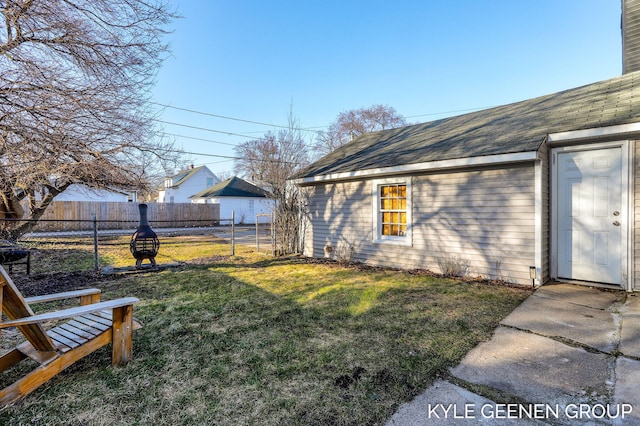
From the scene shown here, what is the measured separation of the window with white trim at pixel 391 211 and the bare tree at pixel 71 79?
5200mm

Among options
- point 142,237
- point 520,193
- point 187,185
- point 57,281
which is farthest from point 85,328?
A: point 187,185

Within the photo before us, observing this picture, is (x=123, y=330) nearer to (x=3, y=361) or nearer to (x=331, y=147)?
(x=3, y=361)

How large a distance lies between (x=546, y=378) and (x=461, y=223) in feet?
12.9

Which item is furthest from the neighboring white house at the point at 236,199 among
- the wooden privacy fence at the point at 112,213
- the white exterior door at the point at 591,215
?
the white exterior door at the point at 591,215

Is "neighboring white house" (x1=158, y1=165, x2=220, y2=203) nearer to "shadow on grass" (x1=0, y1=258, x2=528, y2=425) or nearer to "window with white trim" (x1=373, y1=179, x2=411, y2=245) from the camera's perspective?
"window with white trim" (x1=373, y1=179, x2=411, y2=245)

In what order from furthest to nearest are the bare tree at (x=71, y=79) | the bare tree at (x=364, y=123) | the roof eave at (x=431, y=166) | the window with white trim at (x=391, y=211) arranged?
the bare tree at (x=364, y=123), the window with white trim at (x=391, y=211), the roof eave at (x=431, y=166), the bare tree at (x=71, y=79)

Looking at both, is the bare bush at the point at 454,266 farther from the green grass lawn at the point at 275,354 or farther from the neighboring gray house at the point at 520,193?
the green grass lawn at the point at 275,354

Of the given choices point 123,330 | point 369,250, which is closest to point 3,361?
point 123,330

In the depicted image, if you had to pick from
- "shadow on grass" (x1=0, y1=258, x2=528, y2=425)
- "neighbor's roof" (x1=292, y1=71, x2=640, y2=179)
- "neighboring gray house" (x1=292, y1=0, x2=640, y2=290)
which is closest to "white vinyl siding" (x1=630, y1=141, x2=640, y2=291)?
"neighboring gray house" (x1=292, y1=0, x2=640, y2=290)

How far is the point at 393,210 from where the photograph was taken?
7.12 meters

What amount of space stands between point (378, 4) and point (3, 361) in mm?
13881

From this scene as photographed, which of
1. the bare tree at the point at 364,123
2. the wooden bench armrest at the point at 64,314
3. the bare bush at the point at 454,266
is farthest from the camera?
the bare tree at the point at 364,123

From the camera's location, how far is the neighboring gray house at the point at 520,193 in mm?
4719

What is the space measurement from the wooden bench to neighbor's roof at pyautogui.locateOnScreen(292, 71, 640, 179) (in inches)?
224
